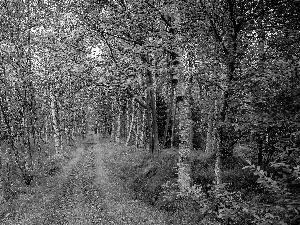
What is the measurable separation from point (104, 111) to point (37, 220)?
53179 mm

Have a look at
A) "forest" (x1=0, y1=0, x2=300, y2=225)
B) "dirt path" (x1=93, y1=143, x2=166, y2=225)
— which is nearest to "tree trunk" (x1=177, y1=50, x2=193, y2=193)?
"forest" (x1=0, y1=0, x2=300, y2=225)

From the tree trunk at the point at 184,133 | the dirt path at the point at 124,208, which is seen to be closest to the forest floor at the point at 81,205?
the dirt path at the point at 124,208

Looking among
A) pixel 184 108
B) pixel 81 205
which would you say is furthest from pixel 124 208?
pixel 184 108

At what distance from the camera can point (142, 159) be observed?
2181 centimetres

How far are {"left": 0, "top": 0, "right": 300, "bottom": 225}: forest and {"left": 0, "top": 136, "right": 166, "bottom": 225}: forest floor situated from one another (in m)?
0.08

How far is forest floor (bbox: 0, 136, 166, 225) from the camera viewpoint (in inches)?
493

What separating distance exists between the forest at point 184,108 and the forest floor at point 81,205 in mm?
79

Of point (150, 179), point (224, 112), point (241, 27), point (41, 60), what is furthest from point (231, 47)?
point (41, 60)

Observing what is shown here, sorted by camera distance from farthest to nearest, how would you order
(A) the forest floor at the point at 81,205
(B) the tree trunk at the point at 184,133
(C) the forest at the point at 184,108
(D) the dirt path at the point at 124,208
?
(B) the tree trunk at the point at 184,133 < (A) the forest floor at the point at 81,205 < (D) the dirt path at the point at 124,208 < (C) the forest at the point at 184,108

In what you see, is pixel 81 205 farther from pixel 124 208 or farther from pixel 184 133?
pixel 184 133

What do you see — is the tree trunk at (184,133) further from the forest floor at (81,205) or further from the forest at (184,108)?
the forest floor at (81,205)

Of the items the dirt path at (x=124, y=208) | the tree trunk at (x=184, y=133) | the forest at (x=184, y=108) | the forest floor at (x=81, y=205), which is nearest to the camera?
the forest at (x=184, y=108)

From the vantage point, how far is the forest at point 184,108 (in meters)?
6.63

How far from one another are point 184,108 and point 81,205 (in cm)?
654
